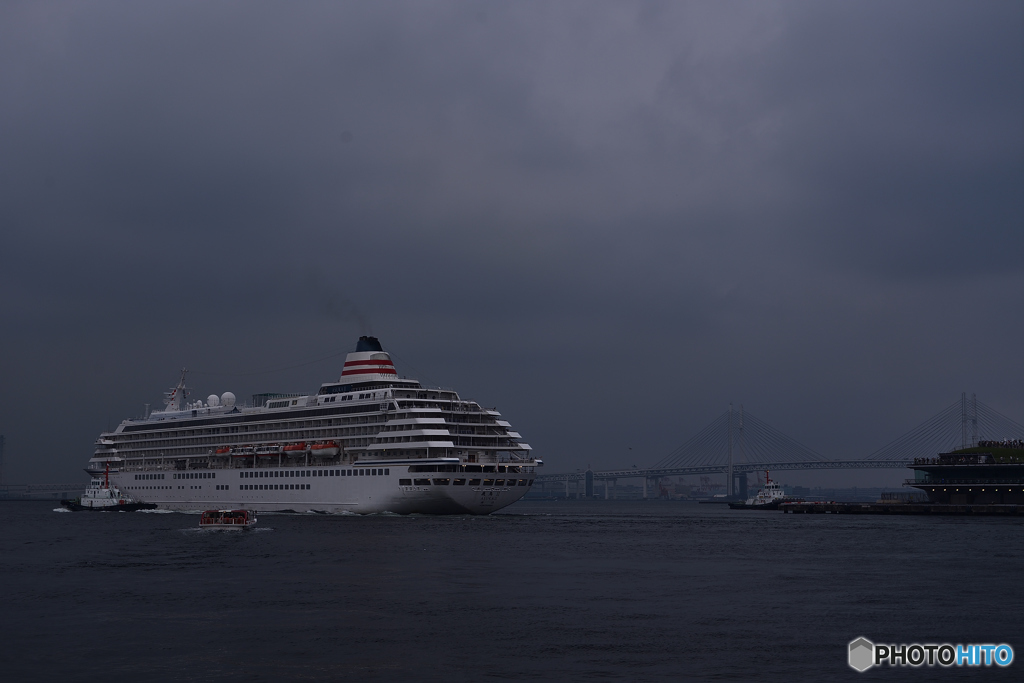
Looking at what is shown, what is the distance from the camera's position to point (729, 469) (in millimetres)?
198500

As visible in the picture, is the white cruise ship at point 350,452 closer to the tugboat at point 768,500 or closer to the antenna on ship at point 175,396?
the antenna on ship at point 175,396

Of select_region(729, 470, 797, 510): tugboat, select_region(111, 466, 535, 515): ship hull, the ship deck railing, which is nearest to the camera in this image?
select_region(111, 466, 535, 515): ship hull

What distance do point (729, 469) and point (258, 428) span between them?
5147 inches

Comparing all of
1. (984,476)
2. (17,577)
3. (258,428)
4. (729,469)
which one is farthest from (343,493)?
(729,469)

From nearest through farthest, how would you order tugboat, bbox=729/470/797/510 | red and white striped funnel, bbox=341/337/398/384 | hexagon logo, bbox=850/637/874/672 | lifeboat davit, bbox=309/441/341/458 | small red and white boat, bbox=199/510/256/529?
hexagon logo, bbox=850/637/874/672, small red and white boat, bbox=199/510/256/529, lifeboat davit, bbox=309/441/341/458, red and white striped funnel, bbox=341/337/398/384, tugboat, bbox=729/470/797/510

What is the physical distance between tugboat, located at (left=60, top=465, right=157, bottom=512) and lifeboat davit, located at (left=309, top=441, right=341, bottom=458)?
30146 millimetres

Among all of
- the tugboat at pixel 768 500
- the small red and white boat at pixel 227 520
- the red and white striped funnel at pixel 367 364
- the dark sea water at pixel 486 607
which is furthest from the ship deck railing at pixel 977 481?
the small red and white boat at pixel 227 520

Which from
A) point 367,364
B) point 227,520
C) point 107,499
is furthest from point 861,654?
point 107,499

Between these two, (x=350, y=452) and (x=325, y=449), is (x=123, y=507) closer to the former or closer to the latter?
(x=325, y=449)

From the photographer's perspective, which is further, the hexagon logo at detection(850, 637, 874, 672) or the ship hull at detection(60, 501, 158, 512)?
the ship hull at detection(60, 501, 158, 512)

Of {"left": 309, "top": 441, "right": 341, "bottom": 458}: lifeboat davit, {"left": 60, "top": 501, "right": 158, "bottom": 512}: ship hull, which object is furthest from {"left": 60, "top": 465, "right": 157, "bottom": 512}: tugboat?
{"left": 309, "top": 441, "right": 341, "bottom": 458}: lifeboat davit

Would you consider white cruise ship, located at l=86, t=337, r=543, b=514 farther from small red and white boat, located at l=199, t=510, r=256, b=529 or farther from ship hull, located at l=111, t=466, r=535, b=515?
small red and white boat, located at l=199, t=510, r=256, b=529

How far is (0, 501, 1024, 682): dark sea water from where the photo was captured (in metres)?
23.2

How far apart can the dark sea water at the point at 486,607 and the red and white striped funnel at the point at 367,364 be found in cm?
3011
